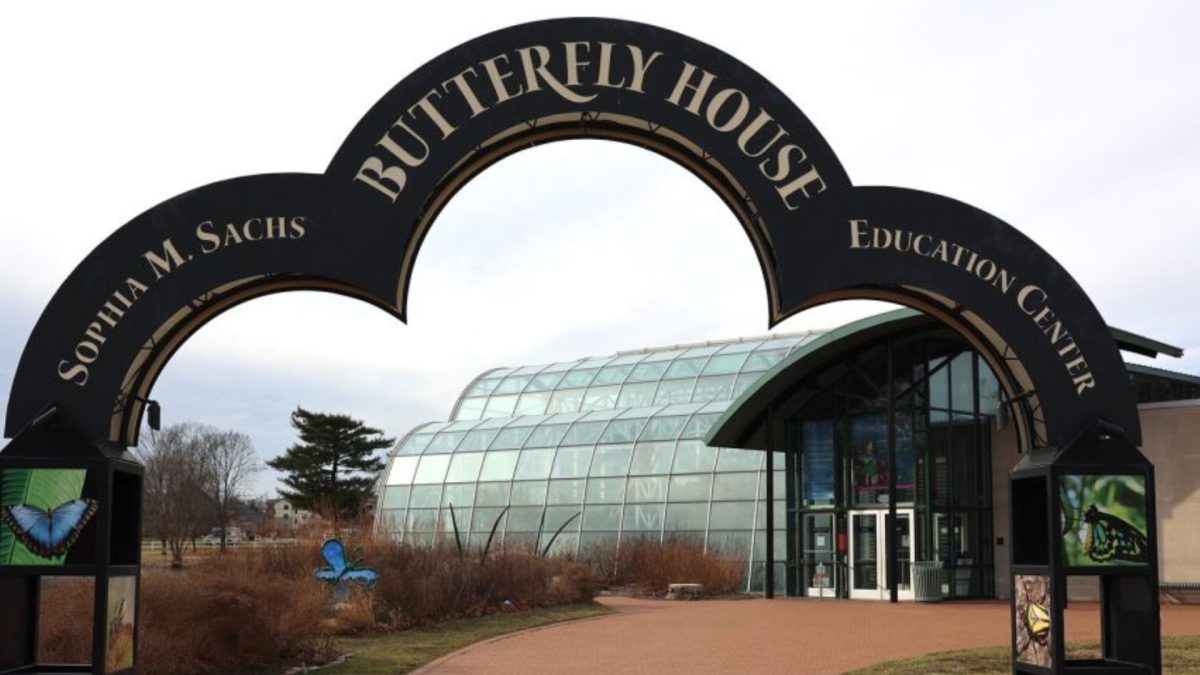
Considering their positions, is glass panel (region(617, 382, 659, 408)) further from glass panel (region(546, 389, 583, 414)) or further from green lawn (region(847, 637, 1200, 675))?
green lawn (region(847, 637, 1200, 675))

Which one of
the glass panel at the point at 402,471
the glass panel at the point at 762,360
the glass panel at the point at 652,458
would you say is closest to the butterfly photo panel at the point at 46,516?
the glass panel at the point at 652,458

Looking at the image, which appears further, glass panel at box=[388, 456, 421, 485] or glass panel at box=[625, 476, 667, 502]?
glass panel at box=[388, 456, 421, 485]

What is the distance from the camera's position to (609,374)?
165 feet

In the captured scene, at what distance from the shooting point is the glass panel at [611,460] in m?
41.3

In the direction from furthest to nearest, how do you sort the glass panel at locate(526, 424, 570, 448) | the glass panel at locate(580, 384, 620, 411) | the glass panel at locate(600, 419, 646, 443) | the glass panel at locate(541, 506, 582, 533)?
the glass panel at locate(580, 384, 620, 411) → the glass panel at locate(526, 424, 570, 448) → the glass panel at locate(600, 419, 646, 443) → the glass panel at locate(541, 506, 582, 533)

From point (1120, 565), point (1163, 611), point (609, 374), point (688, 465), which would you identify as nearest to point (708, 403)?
point (688, 465)

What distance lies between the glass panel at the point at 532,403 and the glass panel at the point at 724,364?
23.8ft

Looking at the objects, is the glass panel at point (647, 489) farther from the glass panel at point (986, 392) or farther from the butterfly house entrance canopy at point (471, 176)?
the butterfly house entrance canopy at point (471, 176)

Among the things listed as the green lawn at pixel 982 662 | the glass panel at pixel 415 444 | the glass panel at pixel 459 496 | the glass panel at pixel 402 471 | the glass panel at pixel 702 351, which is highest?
the glass panel at pixel 702 351

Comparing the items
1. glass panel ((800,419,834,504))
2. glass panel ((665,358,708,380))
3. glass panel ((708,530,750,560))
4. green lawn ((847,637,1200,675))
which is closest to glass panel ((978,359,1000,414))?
glass panel ((800,419,834,504))

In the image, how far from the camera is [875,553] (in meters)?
32.4

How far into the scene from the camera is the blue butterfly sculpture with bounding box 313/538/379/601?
22625 millimetres

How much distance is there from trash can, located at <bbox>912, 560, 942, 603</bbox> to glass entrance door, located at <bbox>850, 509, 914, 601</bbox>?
26 centimetres

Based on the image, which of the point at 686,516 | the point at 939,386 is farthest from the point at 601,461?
the point at 939,386
